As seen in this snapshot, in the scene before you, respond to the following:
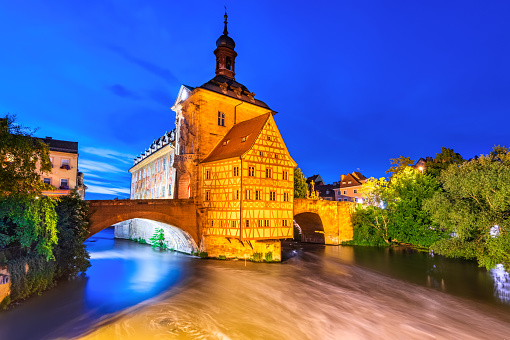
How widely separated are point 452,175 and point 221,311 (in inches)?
748

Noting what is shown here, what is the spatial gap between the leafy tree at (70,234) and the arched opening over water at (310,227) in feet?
82.7

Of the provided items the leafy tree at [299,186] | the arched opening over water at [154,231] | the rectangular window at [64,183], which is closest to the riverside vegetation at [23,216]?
the arched opening over water at [154,231]

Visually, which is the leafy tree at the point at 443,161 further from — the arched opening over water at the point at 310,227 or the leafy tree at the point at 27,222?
the leafy tree at the point at 27,222

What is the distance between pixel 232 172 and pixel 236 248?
685 cm

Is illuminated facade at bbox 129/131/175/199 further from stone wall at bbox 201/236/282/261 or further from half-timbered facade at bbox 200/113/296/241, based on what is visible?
stone wall at bbox 201/236/282/261

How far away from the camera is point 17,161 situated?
1397cm

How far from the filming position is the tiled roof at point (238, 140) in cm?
2527

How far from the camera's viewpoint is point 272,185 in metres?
26.2

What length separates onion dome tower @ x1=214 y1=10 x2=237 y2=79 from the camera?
3381 centimetres

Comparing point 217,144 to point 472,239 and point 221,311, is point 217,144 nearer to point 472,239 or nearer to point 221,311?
point 221,311

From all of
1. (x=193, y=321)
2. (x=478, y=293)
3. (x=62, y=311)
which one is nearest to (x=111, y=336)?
(x=193, y=321)

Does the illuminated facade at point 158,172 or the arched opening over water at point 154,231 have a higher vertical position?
the illuminated facade at point 158,172

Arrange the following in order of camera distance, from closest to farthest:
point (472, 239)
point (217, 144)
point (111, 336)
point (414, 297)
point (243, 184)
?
point (111, 336)
point (414, 297)
point (472, 239)
point (243, 184)
point (217, 144)

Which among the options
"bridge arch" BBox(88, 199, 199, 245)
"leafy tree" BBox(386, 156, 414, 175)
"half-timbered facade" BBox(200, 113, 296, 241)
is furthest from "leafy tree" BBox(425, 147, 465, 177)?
"bridge arch" BBox(88, 199, 199, 245)
